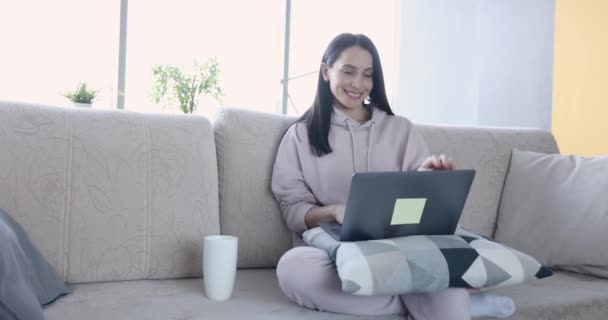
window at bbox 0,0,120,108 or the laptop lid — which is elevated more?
window at bbox 0,0,120,108

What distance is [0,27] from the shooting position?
3.63 meters

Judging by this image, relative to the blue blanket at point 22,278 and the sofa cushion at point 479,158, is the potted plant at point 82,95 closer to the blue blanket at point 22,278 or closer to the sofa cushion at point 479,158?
the blue blanket at point 22,278

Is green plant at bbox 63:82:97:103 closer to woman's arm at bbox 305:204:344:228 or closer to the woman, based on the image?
the woman

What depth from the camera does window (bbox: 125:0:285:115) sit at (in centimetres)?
403

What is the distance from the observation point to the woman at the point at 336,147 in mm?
1483

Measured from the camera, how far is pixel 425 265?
1160 mm

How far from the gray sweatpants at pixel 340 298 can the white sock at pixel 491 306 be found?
0.05 m

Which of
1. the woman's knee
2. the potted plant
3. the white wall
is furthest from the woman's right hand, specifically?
the white wall

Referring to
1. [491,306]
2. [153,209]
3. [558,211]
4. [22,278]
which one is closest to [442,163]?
[491,306]

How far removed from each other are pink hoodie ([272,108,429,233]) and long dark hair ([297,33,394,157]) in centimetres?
2

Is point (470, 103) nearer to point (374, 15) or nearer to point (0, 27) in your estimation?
point (374, 15)

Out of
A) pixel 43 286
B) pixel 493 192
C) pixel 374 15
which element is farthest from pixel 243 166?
pixel 374 15

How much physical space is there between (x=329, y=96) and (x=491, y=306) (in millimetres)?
801

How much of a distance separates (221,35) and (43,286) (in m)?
3.39
